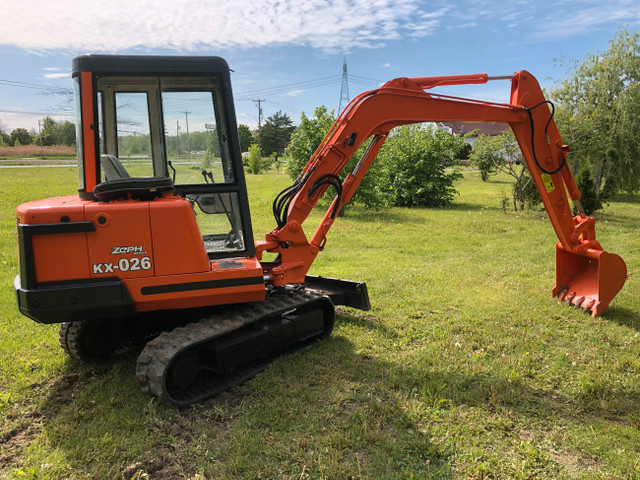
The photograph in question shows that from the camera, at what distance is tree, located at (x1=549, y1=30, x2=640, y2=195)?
683 inches

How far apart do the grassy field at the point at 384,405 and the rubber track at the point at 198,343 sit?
0.42ft

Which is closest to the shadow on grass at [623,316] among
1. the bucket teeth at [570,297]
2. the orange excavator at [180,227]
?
the bucket teeth at [570,297]

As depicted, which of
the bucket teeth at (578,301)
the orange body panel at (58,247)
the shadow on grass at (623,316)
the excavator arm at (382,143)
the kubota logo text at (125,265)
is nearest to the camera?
the orange body panel at (58,247)

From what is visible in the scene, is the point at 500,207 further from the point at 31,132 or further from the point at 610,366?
the point at 31,132

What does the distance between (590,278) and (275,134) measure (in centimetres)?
6342

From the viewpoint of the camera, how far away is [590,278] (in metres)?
6.52

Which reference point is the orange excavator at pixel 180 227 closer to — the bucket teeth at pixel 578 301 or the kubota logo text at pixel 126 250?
the kubota logo text at pixel 126 250

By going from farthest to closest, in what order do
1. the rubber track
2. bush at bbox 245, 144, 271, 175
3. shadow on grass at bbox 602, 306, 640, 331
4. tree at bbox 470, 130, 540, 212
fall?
bush at bbox 245, 144, 271, 175 < tree at bbox 470, 130, 540, 212 < shadow on grass at bbox 602, 306, 640, 331 < the rubber track

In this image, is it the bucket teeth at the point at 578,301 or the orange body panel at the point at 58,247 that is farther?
the bucket teeth at the point at 578,301

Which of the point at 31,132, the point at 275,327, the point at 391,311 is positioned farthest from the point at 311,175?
the point at 31,132

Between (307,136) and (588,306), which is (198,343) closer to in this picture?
(588,306)

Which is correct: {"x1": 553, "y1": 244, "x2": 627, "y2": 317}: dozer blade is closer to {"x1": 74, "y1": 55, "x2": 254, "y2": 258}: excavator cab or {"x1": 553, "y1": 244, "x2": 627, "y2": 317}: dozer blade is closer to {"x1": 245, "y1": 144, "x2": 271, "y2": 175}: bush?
{"x1": 74, "y1": 55, "x2": 254, "y2": 258}: excavator cab

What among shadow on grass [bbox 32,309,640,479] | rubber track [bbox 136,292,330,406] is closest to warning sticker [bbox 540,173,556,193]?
shadow on grass [bbox 32,309,640,479]

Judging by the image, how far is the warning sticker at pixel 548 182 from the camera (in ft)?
19.9
